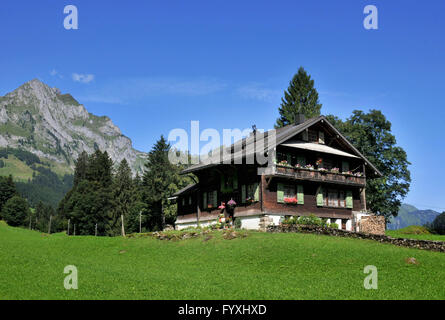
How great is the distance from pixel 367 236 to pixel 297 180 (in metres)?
10.2

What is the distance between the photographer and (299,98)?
6812 cm

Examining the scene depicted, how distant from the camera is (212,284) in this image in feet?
58.2

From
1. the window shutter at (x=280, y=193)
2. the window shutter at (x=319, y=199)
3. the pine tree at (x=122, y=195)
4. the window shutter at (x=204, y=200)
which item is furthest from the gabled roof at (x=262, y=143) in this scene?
the pine tree at (x=122, y=195)

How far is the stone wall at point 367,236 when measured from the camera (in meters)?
25.5

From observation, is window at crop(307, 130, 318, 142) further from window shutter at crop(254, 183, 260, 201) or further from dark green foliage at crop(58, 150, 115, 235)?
dark green foliage at crop(58, 150, 115, 235)

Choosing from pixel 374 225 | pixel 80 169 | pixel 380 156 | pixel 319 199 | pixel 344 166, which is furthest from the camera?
pixel 80 169

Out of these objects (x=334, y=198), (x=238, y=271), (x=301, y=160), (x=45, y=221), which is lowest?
(x=238, y=271)

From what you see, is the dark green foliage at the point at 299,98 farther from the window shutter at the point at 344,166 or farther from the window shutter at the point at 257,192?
the window shutter at the point at 257,192

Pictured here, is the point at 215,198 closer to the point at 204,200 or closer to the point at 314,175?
the point at 204,200

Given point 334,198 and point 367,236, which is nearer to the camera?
point 367,236

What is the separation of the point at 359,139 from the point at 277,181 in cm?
2113

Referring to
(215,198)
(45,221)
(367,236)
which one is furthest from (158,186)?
(45,221)
